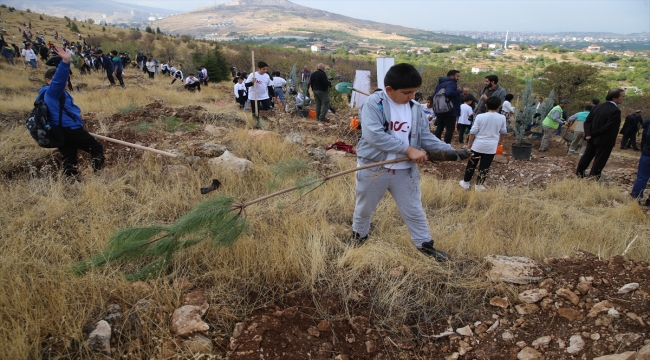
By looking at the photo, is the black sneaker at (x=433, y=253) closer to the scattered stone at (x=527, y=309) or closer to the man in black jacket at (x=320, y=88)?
the scattered stone at (x=527, y=309)

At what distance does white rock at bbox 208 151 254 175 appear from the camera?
4.34 m

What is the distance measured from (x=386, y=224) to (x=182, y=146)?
353 centimetres

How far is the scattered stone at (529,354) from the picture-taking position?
69.3 inches

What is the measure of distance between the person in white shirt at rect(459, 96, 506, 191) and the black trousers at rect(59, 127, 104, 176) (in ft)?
15.7

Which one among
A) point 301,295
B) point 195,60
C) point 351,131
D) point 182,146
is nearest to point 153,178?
point 182,146

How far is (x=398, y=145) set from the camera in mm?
2311

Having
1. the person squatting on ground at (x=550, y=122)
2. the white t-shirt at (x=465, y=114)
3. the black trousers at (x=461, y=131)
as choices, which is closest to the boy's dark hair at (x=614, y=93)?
the white t-shirt at (x=465, y=114)

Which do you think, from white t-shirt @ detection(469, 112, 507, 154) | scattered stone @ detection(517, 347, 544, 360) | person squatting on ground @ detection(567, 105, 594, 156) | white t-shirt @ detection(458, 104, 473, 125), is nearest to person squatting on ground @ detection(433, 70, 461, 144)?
white t-shirt @ detection(458, 104, 473, 125)

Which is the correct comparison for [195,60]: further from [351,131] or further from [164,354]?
[164,354]

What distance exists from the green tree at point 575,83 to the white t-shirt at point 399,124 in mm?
21873

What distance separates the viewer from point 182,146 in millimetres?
5270

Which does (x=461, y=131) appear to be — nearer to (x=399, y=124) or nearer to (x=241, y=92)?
(x=241, y=92)

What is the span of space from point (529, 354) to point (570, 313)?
1.48 feet

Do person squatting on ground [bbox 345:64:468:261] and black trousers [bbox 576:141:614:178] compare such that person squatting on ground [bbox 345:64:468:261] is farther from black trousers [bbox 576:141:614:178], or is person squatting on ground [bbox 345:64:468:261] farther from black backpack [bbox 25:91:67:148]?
black trousers [bbox 576:141:614:178]
